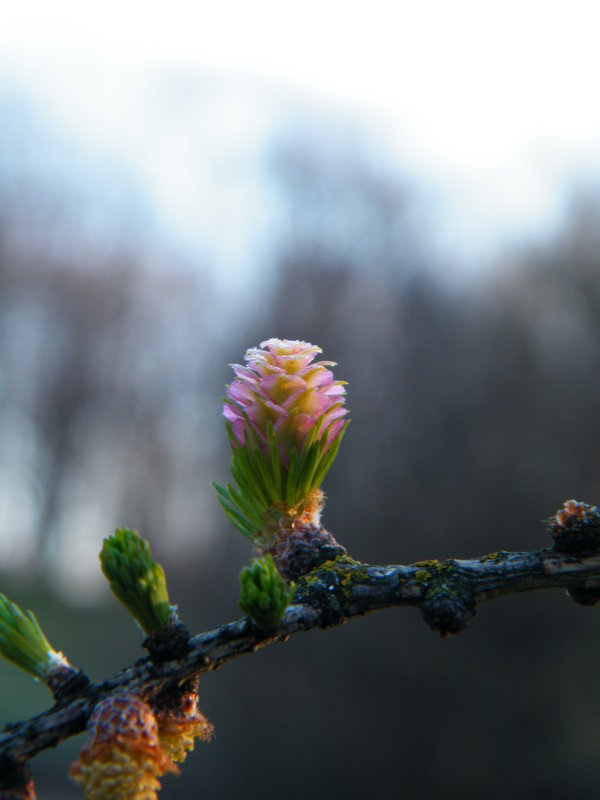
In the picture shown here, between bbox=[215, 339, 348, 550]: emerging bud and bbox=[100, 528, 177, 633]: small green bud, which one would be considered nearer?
bbox=[100, 528, 177, 633]: small green bud

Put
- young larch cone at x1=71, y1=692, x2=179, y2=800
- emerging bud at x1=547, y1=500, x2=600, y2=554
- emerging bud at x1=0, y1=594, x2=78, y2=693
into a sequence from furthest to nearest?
emerging bud at x1=547, y1=500, x2=600, y2=554 → emerging bud at x1=0, y1=594, x2=78, y2=693 → young larch cone at x1=71, y1=692, x2=179, y2=800

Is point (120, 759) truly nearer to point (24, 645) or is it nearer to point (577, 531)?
point (24, 645)

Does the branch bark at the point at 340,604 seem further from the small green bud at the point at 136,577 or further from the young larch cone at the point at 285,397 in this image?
the young larch cone at the point at 285,397

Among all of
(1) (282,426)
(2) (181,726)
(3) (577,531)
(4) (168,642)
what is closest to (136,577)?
(4) (168,642)

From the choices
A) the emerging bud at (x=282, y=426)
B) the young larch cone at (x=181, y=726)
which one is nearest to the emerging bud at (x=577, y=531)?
the emerging bud at (x=282, y=426)

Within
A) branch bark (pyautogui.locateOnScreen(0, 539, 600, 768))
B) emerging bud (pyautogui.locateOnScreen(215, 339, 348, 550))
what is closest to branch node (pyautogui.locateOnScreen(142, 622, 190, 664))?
branch bark (pyautogui.locateOnScreen(0, 539, 600, 768))

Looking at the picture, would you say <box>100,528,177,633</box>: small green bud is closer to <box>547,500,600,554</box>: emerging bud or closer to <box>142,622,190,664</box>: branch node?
<box>142,622,190,664</box>: branch node
